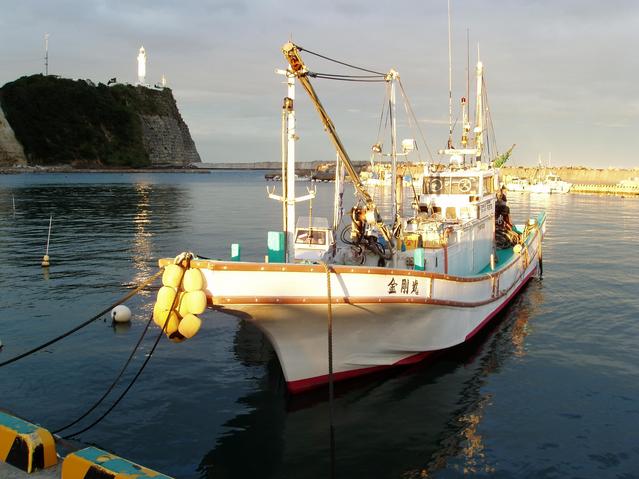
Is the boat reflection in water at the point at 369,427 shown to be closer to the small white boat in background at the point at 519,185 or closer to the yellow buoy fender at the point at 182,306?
the yellow buoy fender at the point at 182,306

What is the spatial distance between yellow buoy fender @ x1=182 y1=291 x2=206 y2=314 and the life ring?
12.1 metres

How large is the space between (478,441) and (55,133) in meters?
182

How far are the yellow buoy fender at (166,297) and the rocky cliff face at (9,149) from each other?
168 m

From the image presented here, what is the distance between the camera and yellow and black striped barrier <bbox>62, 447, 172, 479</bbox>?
23.5 feet

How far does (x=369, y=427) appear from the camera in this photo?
468 inches

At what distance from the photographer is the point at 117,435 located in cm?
1133

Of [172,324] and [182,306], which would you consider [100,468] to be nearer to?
[172,324]

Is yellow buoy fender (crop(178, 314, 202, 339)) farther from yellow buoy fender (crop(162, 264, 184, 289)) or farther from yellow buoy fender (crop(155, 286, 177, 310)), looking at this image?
yellow buoy fender (crop(162, 264, 184, 289))

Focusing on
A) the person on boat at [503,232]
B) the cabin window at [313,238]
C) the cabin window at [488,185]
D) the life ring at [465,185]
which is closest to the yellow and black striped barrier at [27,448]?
the cabin window at [313,238]

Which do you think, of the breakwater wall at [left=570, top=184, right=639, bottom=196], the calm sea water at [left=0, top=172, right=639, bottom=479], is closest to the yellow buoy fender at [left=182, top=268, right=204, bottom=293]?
the calm sea water at [left=0, top=172, right=639, bottom=479]

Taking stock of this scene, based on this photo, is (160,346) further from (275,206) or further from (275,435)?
(275,206)

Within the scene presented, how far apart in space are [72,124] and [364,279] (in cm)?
18007

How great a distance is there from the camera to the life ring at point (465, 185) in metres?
19.4

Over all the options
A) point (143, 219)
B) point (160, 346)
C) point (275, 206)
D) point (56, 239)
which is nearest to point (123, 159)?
point (275, 206)
